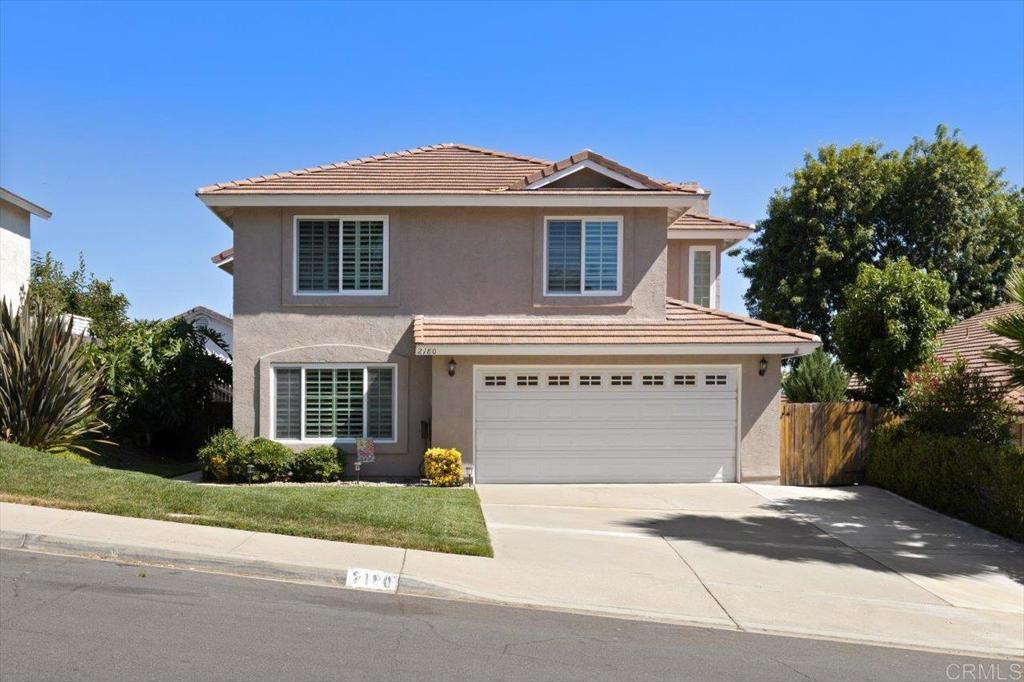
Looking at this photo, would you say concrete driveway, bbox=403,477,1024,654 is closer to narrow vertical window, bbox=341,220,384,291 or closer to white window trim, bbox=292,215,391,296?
white window trim, bbox=292,215,391,296

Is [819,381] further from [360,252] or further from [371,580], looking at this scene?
[371,580]

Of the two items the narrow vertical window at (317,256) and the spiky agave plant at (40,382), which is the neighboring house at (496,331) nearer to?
the narrow vertical window at (317,256)

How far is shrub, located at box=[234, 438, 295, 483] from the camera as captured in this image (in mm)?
15383

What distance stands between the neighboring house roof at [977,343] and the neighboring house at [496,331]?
4898 mm

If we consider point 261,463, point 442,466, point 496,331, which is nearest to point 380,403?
point 442,466

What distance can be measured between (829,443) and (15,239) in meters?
21.4

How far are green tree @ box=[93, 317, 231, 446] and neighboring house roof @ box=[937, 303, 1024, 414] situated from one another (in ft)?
52.5

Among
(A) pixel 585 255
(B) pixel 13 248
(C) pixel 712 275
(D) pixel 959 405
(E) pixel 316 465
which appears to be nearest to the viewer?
(D) pixel 959 405

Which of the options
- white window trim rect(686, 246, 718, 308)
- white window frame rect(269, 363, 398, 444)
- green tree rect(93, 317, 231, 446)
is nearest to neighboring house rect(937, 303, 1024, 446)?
white window trim rect(686, 246, 718, 308)

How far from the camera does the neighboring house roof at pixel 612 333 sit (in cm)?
1563

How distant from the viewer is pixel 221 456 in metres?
15.5

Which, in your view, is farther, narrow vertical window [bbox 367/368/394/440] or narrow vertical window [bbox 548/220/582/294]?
narrow vertical window [bbox 548/220/582/294]

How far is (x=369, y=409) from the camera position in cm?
1636

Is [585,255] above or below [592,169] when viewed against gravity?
below
